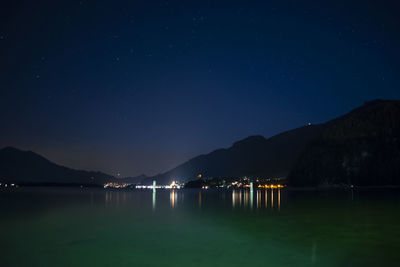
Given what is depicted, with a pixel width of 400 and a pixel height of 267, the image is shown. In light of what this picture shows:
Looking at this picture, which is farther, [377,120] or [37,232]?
[377,120]

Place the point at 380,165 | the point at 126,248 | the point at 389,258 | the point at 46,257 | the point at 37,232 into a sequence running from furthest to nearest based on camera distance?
the point at 380,165, the point at 37,232, the point at 126,248, the point at 46,257, the point at 389,258

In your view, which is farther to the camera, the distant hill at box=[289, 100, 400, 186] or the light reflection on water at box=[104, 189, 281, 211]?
the distant hill at box=[289, 100, 400, 186]

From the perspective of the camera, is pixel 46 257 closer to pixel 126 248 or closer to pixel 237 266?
pixel 126 248

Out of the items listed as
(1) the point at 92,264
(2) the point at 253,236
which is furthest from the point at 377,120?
(1) the point at 92,264

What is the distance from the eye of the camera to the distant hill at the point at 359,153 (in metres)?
155

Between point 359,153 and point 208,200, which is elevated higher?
point 359,153

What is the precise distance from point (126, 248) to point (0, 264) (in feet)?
18.7

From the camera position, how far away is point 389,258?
14.2 metres

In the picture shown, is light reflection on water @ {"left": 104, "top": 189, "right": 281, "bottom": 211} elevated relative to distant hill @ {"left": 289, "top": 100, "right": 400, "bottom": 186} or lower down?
lower down

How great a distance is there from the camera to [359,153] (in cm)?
16150

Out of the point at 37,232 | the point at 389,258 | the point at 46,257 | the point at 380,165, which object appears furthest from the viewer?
the point at 380,165

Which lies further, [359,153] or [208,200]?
[359,153]

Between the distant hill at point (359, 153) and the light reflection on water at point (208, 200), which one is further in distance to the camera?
the distant hill at point (359, 153)

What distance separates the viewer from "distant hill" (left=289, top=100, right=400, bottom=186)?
155 metres
